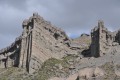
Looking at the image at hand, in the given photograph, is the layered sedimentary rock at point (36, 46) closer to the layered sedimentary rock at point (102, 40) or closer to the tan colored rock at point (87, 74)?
the layered sedimentary rock at point (102, 40)

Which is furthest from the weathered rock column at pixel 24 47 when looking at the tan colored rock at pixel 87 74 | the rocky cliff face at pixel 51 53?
the tan colored rock at pixel 87 74

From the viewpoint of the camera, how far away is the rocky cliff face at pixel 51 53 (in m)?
114

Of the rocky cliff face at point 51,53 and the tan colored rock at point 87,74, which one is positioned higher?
the rocky cliff face at point 51,53

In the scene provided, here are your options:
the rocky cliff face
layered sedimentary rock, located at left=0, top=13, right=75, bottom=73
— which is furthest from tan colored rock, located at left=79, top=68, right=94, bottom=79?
layered sedimentary rock, located at left=0, top=13, right=75, bottom=73

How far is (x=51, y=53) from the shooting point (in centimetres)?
12281

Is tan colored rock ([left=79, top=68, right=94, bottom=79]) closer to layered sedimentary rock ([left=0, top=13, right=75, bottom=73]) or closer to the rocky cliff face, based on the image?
the rocky cliff face

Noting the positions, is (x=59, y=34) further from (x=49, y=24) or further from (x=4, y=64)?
(x=4, y=64)

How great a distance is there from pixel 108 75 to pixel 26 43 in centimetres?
2766

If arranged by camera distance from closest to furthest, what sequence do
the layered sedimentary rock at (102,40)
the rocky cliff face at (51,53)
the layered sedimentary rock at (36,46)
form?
the rocky cliff face at (51,53) < the layered sedimentary rock at (36,46) < the layered sedimentary rock at (102,40)

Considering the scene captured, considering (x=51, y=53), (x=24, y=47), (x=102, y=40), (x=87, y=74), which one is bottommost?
(x=87, y=74)

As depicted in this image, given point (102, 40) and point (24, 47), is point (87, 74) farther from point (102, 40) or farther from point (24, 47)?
point (24, 47)

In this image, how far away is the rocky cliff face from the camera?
114m

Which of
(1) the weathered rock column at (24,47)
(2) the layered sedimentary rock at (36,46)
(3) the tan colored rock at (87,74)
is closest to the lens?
(3) the tan colored rock at (87,74)

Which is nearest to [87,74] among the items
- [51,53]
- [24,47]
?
[24,47]
